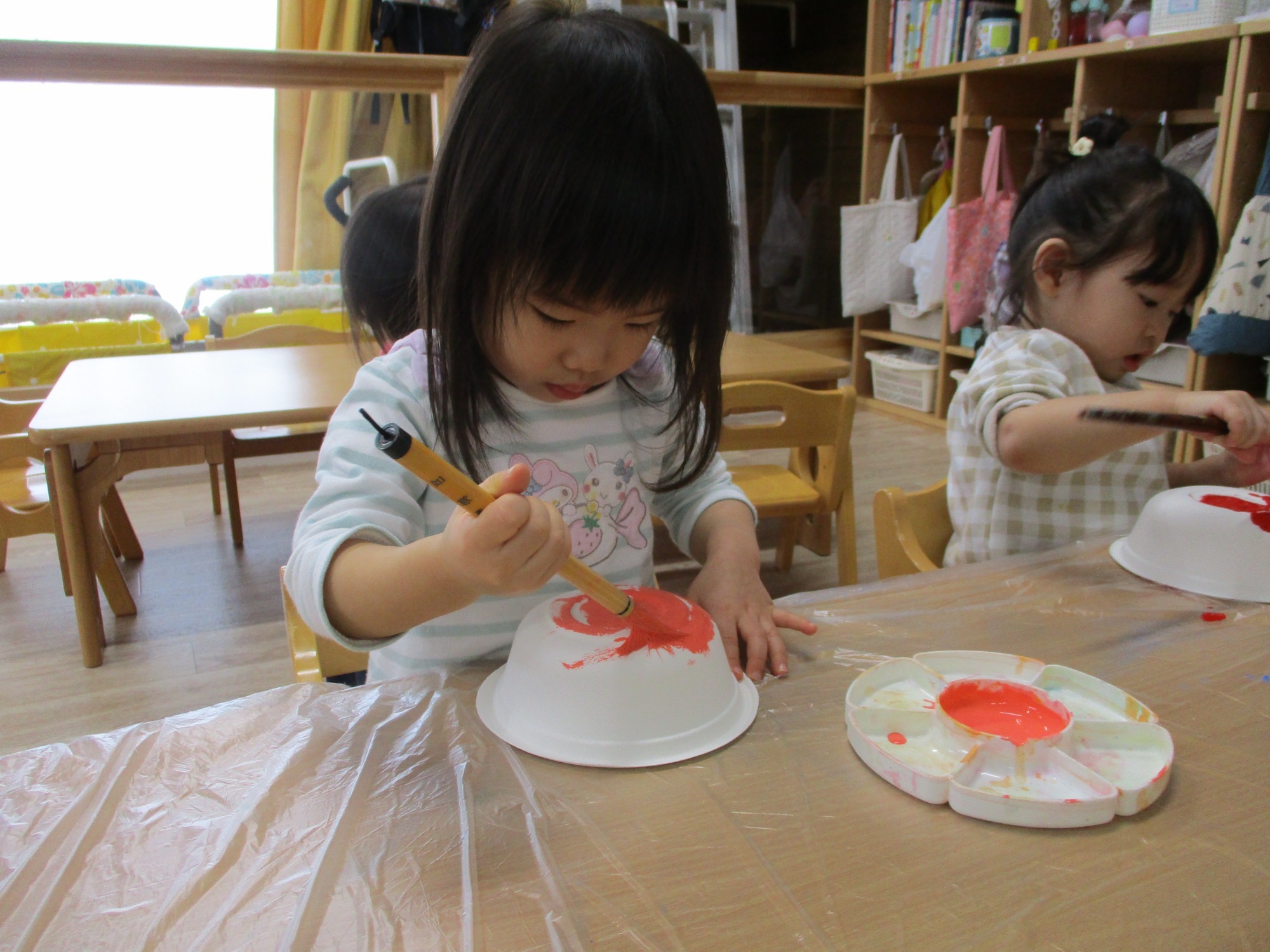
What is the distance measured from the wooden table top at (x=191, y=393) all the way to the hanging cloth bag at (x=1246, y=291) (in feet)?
6.76

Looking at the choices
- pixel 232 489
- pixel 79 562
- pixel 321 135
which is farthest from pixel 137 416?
pixel 321 135

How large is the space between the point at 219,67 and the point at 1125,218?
2120 millimetres

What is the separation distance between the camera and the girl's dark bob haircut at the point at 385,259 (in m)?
1.32

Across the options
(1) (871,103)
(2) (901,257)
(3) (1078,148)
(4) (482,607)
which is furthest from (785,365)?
(1) (871,103)

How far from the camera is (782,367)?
80.7 inches

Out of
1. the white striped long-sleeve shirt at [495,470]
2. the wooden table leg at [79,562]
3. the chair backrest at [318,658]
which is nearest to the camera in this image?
the white striped long-sleeve shirt at [495,470]

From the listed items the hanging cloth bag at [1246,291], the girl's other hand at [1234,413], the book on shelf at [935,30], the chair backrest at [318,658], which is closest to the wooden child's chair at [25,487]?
the chair backrest at [318,658]

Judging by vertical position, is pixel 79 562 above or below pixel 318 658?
below

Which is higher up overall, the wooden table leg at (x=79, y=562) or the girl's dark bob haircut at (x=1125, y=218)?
the girl's dark bob haircut at (x=1125, y=218)

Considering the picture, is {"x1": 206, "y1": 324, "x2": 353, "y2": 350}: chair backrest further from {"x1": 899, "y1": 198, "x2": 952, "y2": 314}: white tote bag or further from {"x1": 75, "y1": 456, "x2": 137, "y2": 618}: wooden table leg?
{"x1": 899, "y1": 198, "x2": 952, "y2": 314}: white tote bag

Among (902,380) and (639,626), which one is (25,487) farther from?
(902,380)

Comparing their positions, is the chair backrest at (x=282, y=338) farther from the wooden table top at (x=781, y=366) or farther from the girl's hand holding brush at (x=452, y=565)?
the girl's hand holding brush at (x=452, y=565)

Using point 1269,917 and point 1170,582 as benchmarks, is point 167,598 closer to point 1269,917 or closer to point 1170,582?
point 1170,582

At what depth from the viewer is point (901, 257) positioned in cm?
368
